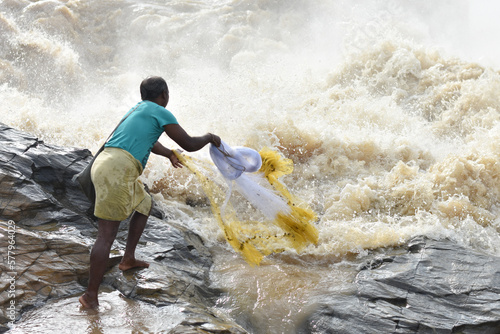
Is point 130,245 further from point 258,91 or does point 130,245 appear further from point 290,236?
point 258,91

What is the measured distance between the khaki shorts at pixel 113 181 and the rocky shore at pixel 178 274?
70 cm

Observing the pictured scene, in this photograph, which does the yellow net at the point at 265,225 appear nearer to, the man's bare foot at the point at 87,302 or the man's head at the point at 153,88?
the man's head at the point at 153,88

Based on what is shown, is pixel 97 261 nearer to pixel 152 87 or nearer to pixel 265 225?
pixel 152 87

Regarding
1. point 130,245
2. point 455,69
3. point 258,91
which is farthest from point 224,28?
point 130,245

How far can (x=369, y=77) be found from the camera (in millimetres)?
10492

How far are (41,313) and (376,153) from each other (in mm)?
5611

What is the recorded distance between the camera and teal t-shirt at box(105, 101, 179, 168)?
115 inches

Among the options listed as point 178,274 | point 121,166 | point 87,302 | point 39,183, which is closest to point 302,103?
point 39,183

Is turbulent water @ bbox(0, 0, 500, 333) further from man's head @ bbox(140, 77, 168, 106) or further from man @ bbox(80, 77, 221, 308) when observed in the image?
man's head @ bbox(140, 77, 168, 106)

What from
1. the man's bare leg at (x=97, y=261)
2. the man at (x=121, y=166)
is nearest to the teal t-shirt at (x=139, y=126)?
the man at (x=121, y=166)

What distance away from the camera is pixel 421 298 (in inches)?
143

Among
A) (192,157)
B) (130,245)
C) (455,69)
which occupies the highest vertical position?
(455,69)

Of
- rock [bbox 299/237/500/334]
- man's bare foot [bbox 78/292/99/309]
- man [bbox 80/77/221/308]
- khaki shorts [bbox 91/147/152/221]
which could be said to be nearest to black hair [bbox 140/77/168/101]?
man [bbox 80/77/221/308]

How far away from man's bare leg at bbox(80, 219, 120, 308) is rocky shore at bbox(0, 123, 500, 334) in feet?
1.07
